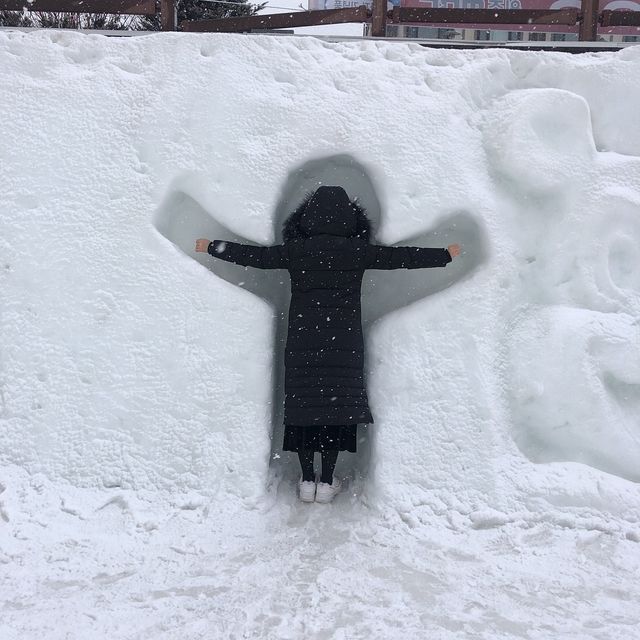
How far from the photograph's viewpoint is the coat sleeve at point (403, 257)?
2896 mm

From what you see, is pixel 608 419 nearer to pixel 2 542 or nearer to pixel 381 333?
pixel 381 333

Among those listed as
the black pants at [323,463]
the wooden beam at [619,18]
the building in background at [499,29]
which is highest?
the building in background at [499,29]

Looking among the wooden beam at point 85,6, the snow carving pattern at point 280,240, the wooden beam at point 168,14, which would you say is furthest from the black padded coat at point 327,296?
the wooden beam at point 85,6

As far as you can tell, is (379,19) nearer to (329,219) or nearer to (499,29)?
(499,29)

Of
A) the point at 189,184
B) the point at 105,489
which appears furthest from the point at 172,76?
the point at 105,489

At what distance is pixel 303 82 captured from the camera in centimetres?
339

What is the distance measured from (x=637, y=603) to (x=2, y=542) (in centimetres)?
238

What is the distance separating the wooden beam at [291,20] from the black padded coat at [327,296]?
211 centimetres

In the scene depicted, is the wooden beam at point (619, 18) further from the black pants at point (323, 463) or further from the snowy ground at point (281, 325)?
the black pants at point (323, 463)

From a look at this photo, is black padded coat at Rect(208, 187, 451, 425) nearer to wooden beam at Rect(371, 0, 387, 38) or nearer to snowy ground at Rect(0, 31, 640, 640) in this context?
snowy ground at Rect(0, 31, 640, 640)

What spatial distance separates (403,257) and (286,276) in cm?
81

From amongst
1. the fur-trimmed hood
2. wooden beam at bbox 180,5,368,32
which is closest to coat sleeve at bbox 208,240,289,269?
the fur-trimmed hood

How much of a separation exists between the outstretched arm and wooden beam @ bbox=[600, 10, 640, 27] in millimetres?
3208

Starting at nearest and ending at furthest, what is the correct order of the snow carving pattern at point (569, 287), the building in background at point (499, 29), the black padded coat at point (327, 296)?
the black padded coat at point (327, 296) < the snow carving pattern at point (569, 287) < the building in background at point (499, 29)
